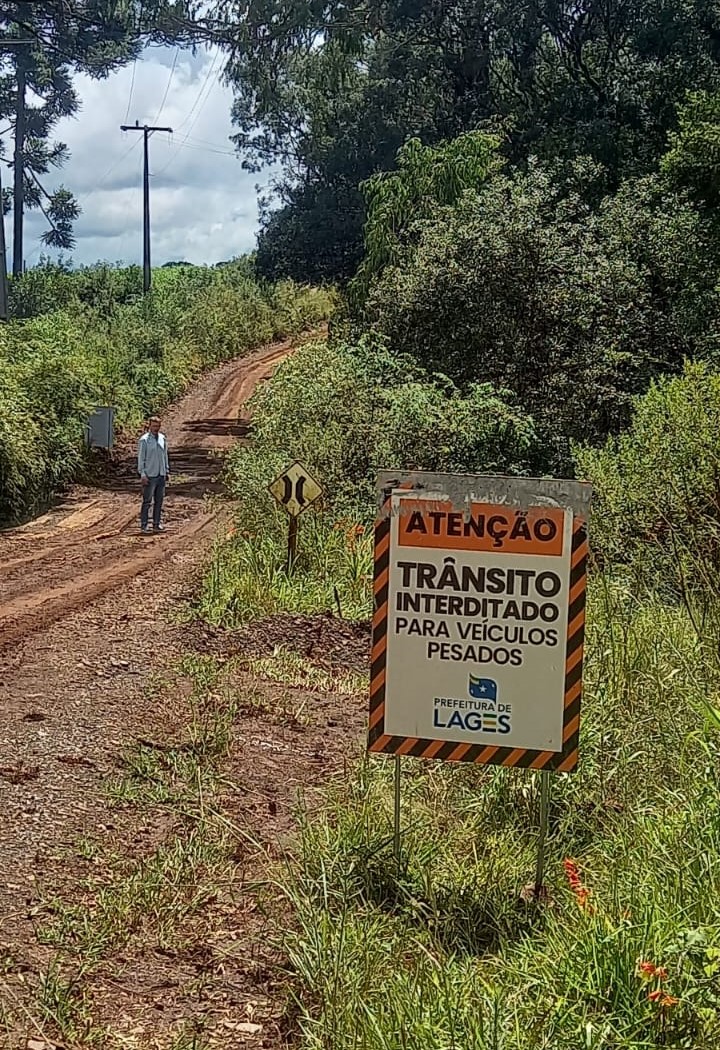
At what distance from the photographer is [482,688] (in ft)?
14.9

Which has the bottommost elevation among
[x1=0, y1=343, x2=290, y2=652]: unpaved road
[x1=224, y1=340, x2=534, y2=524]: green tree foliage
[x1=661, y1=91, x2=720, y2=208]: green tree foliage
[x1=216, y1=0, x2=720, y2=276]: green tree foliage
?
[x1=0, y1=343, x2=290, y2=652]: unpaved road

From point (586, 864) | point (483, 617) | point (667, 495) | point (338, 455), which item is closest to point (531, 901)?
point (586, 864)

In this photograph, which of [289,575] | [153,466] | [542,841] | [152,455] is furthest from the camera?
[153,466]

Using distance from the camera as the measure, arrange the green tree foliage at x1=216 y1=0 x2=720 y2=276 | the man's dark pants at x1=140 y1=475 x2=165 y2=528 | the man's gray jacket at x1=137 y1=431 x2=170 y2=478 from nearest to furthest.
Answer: the man's gray jacket at x1=137 y1=431 x2=170 y2=478 → the man's dark pants at x1=140 y1=475 x2=165 y2=528 → the green tree foliage at x1=216 y1=0 x2=720 y2=276

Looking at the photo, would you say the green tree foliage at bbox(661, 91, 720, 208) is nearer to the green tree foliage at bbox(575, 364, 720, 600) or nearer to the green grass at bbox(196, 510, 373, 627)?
the green tree foliage at bbox(575, 364, 720, 600)

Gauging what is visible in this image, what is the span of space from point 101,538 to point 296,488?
555 cm

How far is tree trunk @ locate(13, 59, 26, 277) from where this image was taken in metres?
46.6

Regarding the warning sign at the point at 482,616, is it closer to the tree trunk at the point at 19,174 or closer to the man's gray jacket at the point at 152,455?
the man's gray jacket at the point at 152,455

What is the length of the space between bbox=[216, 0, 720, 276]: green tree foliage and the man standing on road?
38.5 feet

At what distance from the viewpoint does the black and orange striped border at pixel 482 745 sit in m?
4.44

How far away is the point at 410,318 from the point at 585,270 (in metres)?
3.04

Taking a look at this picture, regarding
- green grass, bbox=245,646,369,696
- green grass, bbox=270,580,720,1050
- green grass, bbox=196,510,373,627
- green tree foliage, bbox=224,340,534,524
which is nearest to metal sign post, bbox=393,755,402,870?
green grass, bbox=270,580,720,1050

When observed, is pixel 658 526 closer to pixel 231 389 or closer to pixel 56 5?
pixel 231 389

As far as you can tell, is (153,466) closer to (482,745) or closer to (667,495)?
(667,495)
